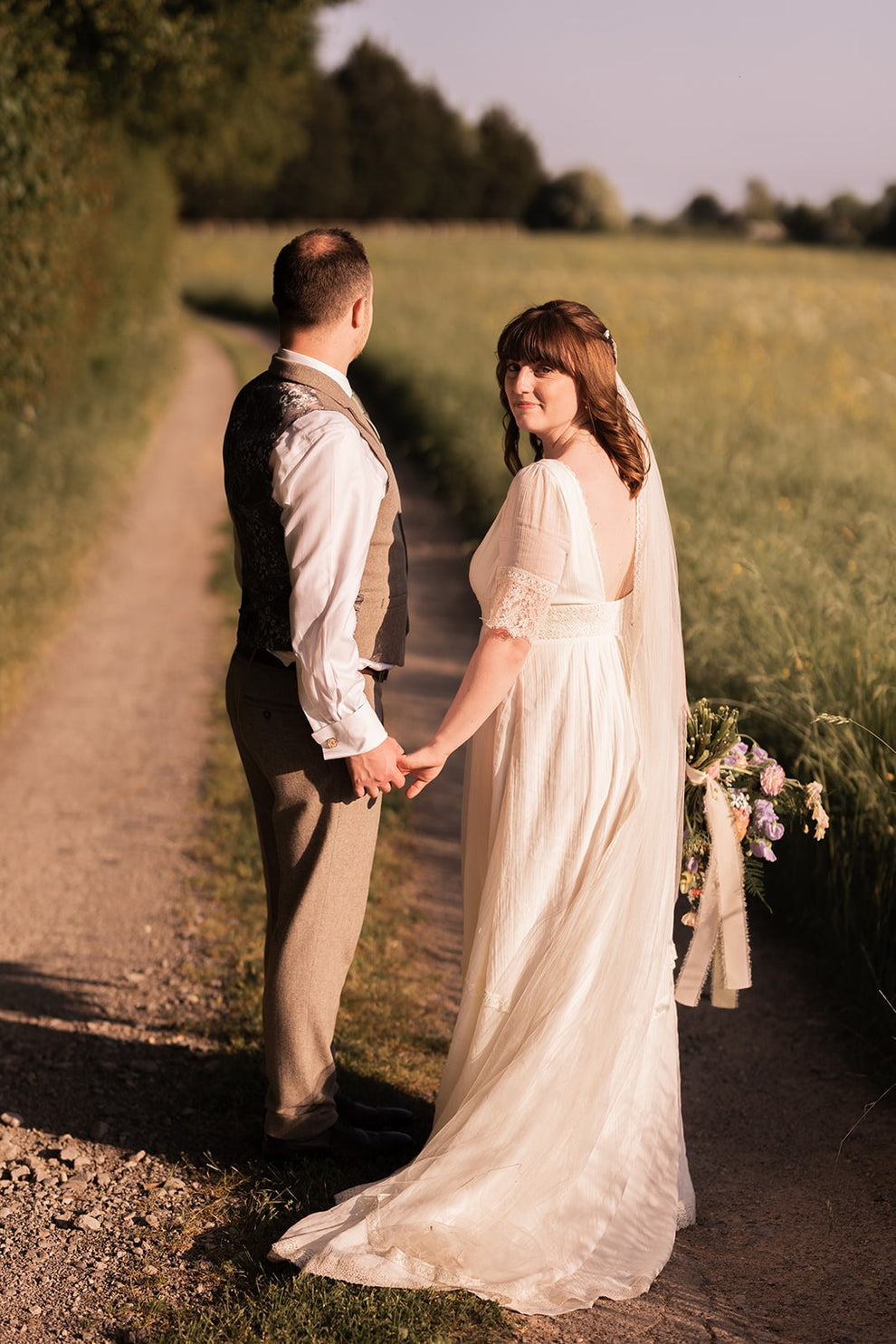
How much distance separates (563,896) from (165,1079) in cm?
166

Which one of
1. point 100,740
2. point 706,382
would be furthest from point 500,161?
point 100,740

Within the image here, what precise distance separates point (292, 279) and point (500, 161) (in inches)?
3248

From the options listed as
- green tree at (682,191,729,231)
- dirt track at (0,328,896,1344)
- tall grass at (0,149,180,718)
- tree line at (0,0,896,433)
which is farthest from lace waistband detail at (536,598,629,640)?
green tree at (682,191,729,231)

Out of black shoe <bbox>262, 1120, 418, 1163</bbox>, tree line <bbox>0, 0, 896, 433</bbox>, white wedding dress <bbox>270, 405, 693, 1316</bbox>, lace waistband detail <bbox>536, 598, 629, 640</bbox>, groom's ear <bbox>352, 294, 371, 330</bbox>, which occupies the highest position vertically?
tree line <bbox>0, 0, 896, 433</bbox>

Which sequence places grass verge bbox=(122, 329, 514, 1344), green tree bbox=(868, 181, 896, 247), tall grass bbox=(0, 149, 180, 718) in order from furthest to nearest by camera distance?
green tree bbox=(868, 181, 896, 247), tall grass bbox=(0, 149, 180, 718), grass verge bbox=(122, 329, 514, 1344)

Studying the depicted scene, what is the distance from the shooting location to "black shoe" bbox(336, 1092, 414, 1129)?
12.5 ft

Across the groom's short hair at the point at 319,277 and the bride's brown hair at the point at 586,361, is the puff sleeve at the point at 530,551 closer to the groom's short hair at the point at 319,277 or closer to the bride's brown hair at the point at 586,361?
the bride's brown hair at the point at 586,361

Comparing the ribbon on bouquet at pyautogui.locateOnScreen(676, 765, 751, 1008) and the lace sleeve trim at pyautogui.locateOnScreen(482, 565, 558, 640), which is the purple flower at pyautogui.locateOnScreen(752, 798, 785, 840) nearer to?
the ribbon on bouquet at pyautogui.locateOnScreen(676, 765, 751, 1008)

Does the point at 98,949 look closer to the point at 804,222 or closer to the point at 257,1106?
the point at 257,1106

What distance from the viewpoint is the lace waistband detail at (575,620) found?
3.31 meters

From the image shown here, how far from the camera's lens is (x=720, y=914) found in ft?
11.9

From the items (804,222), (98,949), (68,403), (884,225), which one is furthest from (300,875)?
(804,222)

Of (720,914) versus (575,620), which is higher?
(575,620)

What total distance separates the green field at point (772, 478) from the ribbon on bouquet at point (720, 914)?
93 centimetres
